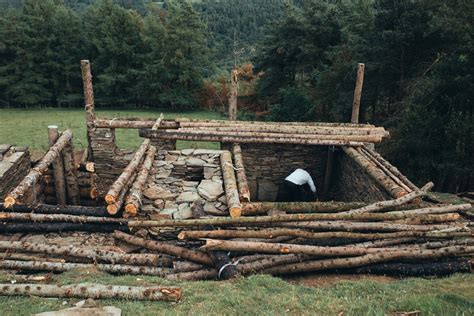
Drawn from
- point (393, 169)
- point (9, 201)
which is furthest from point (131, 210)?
point (393, 169)

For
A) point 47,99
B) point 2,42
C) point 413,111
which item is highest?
point 2,42

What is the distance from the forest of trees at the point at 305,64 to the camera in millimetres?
14852

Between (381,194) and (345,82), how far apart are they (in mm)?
13258

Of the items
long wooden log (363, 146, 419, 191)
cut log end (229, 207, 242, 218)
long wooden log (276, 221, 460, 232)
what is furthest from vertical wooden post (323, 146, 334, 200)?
cut log end (229, 207, 242, 218)

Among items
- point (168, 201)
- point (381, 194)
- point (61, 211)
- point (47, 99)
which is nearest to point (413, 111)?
point (381, 194)

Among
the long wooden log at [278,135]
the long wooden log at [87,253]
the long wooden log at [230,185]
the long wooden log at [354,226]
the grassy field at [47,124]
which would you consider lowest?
the grassy field at [47,124]

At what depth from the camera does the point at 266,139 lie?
11.7 metres

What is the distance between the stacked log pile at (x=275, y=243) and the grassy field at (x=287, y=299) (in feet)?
1.87

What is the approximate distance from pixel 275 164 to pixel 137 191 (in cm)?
541

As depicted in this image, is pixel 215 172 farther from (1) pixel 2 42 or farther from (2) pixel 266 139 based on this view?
(1) pixel 2 42

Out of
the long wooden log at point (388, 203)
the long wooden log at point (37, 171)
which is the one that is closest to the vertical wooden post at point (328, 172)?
the long wooden log at point (388, 203)

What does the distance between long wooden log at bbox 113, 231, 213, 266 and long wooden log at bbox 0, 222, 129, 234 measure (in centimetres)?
44

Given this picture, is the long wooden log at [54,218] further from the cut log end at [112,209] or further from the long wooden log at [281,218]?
the long wooden log at [281,218]

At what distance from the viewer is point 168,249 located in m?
7.39
